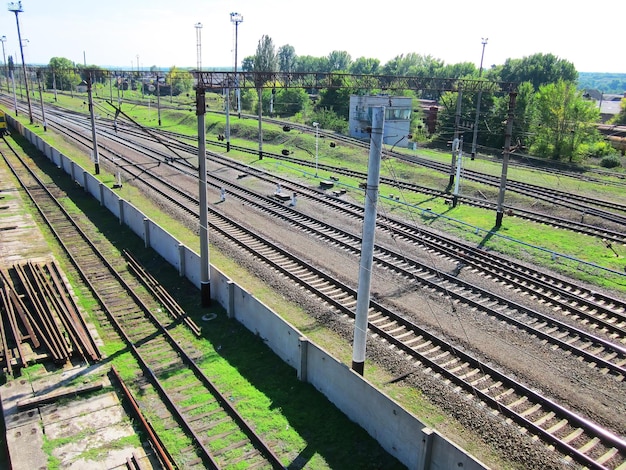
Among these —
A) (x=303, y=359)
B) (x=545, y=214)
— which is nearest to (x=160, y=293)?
(x=303, y=359)

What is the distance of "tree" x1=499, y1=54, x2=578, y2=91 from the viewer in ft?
321

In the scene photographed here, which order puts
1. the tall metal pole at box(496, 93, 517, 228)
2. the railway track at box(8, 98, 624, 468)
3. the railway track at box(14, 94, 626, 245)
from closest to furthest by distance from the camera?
the railway track at box(8, 98, 624, 468) → the tall metal pole at box(496, 93, 517, 228) → the railway track at box(14, 94, 626, 245)

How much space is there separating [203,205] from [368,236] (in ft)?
23.2

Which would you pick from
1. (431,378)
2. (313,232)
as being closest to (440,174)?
(313,232)

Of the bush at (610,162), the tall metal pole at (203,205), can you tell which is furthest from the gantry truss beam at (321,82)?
the bush at (610,162)

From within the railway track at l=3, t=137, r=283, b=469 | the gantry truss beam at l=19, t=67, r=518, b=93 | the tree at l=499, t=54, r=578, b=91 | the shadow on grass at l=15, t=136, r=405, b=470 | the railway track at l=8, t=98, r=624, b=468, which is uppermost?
the tree at l=499, t=54, r=578, b=91

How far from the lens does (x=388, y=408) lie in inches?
404

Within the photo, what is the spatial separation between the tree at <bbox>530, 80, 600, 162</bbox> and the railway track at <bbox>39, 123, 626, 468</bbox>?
3708 centimetres

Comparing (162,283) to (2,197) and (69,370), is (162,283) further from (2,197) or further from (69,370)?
(2,197)

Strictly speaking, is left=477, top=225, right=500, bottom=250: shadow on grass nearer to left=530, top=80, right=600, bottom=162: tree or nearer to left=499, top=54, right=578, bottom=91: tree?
left=530, top=80, right=600, bottom=162: tree

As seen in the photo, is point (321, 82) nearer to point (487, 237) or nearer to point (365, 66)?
point (487, 237)

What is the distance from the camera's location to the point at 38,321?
15.4 meters

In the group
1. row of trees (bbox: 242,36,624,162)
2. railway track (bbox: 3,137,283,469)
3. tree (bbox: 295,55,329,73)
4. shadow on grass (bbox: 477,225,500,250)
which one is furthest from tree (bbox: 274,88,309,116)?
tree (bbox: 295,55,329,73)

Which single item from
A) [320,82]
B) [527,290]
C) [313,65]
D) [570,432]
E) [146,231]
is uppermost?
[313,65]
